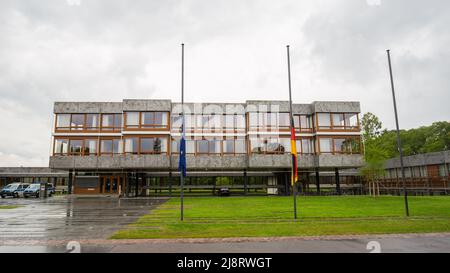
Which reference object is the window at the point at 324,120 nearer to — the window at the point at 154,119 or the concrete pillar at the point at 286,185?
the concrete pillar at the point at 286,185

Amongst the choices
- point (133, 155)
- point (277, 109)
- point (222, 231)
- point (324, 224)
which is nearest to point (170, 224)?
point (222, 231)

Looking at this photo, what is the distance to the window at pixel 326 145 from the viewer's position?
37.2 metres

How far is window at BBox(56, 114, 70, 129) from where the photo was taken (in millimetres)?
38250

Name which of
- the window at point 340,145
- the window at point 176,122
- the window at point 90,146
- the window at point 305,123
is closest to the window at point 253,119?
the window at point 305,123

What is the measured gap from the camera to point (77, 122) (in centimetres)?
3875

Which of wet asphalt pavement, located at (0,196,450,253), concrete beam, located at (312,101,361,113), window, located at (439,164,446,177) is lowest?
wet asphalt pavement, located at (0,196,450,253)

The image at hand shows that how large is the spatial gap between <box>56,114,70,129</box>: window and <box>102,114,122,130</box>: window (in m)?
4.51

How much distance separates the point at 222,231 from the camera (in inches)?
426

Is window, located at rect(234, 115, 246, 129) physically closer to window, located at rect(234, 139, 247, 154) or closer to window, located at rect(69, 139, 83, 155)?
window, located at rect(234, 139, 247, 154)

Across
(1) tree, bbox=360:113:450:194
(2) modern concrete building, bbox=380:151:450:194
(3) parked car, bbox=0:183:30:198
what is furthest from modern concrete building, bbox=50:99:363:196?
(2) modern concrete building, bbox=380:151:450:194

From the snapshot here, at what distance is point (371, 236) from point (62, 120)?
39.3 metres

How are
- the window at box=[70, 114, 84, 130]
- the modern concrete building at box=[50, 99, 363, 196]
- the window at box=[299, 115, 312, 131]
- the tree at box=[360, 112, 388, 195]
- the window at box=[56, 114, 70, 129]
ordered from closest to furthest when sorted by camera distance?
1. the tree at box=[360, 112, 388, 195]
2. the modern concrete building at box=[50, 99, 363, 196]
3. the window at box=[56, 114, 70, 129]
4. the window at box=[70, 114, 84, 130]
5. the window at box=[299, 115, 312, 131]
